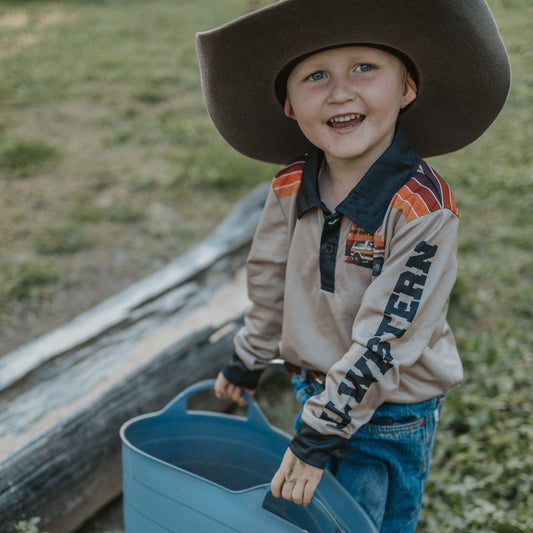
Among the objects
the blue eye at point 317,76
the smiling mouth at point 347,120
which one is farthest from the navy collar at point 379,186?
the blue eye at point 317,76

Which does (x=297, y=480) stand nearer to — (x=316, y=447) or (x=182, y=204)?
(x=316, y=447)

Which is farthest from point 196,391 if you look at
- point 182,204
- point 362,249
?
point 182,204

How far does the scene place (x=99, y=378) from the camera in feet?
8.00

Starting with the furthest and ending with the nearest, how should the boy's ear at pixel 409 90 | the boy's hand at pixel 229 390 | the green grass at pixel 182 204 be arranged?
the green grass at pixel 182 204 → the boy's hand at pixel 229 390 → the boy's ear at pixel 409 90

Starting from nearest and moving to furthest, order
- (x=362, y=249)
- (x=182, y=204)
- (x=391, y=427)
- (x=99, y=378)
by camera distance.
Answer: (x=362, y=249) < (x=391, y=427) < (x=99, y=378) < (x=182, y=204)

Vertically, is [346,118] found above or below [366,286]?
above

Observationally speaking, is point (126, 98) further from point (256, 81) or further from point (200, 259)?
point (256, 81)

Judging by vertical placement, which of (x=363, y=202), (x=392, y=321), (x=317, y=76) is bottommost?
(x=392, y=321)

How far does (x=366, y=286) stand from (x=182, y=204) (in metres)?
3.21

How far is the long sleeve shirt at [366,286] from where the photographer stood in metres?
1.50

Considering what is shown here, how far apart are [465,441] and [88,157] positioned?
3.98 metres

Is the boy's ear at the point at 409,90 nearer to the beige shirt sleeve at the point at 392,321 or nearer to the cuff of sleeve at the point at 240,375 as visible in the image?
the beige shirt sleeve at the point at 392,321

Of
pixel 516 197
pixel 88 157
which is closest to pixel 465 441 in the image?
pixel 516 197

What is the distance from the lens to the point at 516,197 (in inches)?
179
